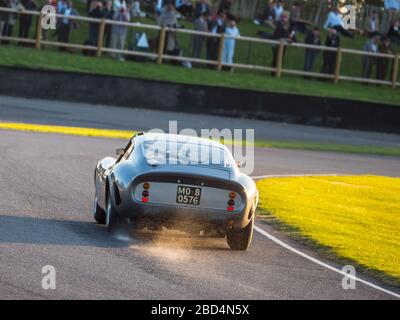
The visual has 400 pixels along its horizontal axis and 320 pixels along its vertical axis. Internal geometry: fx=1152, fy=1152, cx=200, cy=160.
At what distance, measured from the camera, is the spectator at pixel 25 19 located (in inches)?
1336

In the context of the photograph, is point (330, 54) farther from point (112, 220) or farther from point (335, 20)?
point (112, 220)

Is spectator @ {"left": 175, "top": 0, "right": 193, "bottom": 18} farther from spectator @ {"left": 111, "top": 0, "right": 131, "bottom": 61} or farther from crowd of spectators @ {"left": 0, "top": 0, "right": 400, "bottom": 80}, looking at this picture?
spectator @ {"left": 111, "top": 0, "right": 131, "bottom": 61}

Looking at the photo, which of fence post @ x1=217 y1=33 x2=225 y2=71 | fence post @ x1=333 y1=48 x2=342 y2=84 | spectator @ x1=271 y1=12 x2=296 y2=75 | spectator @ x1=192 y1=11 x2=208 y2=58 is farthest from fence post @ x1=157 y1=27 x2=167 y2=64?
fence post @ x1=333 y1=48 x2=342 y2=84

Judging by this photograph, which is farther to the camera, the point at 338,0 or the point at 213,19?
the point at 338,0

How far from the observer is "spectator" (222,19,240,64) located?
36094 mm

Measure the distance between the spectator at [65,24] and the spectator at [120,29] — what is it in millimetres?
1270

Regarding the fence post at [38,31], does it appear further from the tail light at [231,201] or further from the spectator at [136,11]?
the tail light at [231,201]

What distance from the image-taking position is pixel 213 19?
37.2 metres

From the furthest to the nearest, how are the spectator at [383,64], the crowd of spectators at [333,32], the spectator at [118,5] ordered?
the spectator at [383,64], the crowd of spectators at [333,32], the spectator at [118,5]

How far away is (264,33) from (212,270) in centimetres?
2798

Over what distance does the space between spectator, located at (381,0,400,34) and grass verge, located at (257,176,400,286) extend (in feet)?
63.0

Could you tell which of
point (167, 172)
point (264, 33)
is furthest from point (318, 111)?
point (167, 172)

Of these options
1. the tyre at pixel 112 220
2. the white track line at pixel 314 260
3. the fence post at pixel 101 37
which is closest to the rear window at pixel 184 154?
the tyre at pixel 112 220
